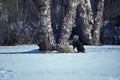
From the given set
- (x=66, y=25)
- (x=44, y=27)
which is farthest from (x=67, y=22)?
(x=44, y=27)

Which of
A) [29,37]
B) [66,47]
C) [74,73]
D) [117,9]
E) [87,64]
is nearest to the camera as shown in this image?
[74,73]

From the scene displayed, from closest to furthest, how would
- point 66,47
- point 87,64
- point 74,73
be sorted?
point 74,73
point 87,64
point 66,47

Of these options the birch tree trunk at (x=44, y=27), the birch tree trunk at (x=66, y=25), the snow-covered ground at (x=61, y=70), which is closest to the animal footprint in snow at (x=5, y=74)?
the snow-covered ground at (x=61, y=70)

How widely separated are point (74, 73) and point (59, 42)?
7460 millimetres

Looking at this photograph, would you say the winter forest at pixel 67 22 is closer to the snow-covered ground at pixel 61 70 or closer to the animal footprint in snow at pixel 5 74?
the snow-covered ground at pixel 61 70

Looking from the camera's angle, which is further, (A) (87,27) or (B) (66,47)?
(A) (87,27)

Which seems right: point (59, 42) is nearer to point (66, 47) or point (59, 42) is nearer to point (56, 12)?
point (66, 47)

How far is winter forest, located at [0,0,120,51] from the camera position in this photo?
16.7m

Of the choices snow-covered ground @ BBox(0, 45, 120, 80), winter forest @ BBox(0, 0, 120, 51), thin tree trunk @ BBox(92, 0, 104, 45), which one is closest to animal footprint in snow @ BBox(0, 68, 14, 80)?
snow-covered ground @ BBox(0, 45, 120, 80)

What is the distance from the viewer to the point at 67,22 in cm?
1603

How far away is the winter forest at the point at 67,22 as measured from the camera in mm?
16666

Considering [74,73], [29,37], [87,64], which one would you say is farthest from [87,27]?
[74,73]

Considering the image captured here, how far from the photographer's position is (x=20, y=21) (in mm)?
22000

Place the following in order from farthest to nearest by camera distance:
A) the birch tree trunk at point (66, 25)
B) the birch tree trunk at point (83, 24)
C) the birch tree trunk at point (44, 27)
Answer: the birch tree trunk at point (83, 24) < the birch tree trunk at point (66, 25) < the birch tree trunk at point (44, 27)
